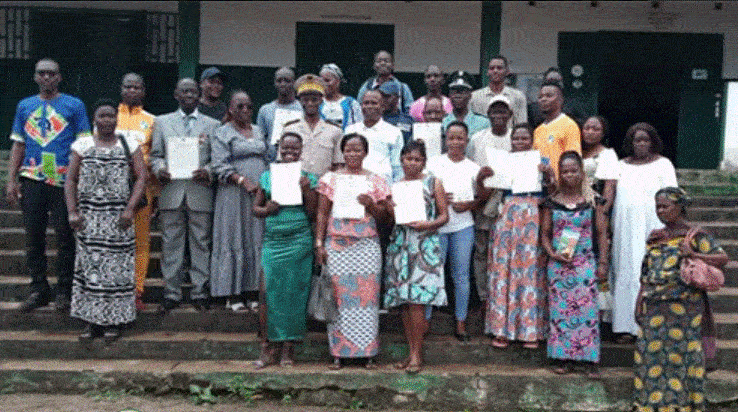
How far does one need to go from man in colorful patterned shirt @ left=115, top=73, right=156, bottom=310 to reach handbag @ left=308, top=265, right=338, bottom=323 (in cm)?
155

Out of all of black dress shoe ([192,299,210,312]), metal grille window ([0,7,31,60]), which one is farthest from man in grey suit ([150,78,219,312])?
metal grille window ([0,7,31,60])

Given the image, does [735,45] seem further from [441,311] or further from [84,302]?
[84,302]

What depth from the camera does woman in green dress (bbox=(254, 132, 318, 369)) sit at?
17.8 ft

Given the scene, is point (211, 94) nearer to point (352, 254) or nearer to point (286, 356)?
point (352, 254)

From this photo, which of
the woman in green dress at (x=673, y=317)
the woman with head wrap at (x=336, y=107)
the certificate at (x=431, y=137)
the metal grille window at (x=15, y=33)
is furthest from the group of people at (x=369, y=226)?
the metal grille window at (x=15, y=33)

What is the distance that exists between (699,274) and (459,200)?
1689 mm

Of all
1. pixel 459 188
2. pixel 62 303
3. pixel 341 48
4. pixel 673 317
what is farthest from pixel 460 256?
pixel 341 48

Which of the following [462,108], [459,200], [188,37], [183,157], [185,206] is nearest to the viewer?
[459,200]

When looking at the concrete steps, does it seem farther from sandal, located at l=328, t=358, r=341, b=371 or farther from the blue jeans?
the blue jeans

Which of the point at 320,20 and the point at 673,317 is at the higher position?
the point at 320,20

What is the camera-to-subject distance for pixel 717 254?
4844mm

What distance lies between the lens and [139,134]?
6.03 metres

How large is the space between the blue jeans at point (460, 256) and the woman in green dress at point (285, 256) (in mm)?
1034

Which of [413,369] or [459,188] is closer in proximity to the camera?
[413,369]
